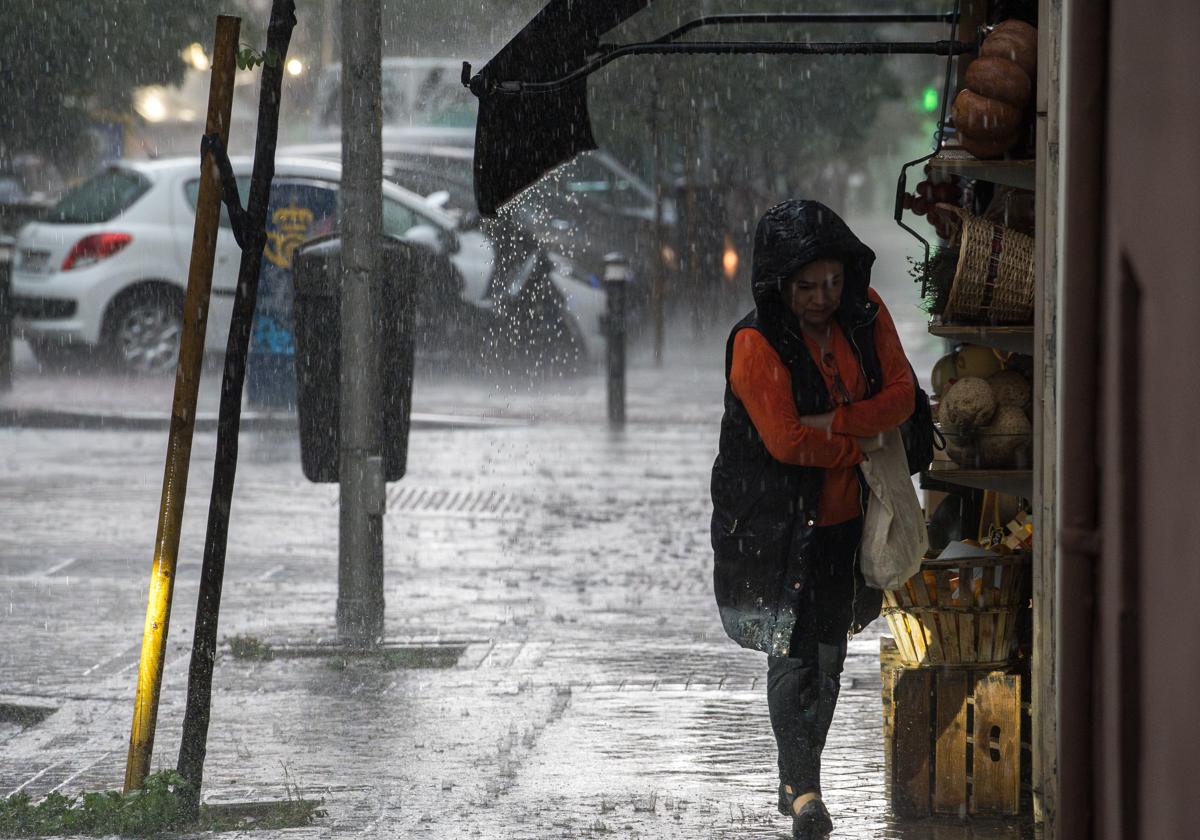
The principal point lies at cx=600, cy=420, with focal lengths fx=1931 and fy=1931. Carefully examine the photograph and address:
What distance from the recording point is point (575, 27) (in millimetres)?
6531

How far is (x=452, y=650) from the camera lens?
769cm

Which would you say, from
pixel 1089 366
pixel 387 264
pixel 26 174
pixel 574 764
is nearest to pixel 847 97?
pixel 26 174

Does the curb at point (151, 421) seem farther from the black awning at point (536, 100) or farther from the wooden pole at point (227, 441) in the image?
the wooden pole at point (227, 441)

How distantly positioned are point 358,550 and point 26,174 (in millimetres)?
18881

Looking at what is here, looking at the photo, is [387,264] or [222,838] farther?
[387,264]

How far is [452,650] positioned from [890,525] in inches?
117

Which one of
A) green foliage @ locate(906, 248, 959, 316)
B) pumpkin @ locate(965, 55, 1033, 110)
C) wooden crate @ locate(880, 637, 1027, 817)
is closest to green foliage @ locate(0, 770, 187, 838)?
wooden crate @ locate(880, 637, 1027, 817)

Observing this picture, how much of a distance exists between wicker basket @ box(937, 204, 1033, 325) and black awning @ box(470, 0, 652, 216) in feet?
5.35

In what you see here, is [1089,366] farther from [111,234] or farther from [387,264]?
[111,234]

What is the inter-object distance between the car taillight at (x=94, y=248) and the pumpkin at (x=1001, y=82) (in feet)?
40.9

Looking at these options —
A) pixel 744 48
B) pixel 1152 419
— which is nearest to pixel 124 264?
pixel 744 48

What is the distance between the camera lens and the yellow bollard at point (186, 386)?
5113 millimetres

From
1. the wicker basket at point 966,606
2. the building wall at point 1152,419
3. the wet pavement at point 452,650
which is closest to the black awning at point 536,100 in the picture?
the wet pavement at point 452,650

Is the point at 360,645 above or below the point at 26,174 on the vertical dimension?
below
